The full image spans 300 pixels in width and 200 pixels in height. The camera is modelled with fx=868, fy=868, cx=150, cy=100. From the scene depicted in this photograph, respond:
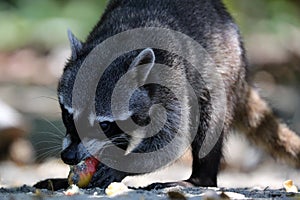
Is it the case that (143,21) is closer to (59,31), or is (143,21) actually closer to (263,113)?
(263,113)

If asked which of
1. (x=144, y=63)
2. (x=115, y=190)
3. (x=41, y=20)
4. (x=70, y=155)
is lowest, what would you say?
(x=115, y=190)

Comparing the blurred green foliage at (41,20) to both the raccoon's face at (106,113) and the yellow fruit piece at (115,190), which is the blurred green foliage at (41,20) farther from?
the yellow fruit piece at (115,190)

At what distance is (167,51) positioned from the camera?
766cm

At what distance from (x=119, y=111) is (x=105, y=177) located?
64 centimetres

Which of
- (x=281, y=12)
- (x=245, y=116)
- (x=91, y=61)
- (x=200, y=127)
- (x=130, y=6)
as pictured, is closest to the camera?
(x=91, y=61)

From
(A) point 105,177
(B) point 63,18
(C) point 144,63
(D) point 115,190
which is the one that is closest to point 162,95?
(C) point 144,63

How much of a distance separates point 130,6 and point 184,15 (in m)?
0.54

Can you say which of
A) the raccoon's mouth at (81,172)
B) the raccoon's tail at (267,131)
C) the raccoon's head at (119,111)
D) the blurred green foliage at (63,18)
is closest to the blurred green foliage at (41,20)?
the blurred green foliage at (63,18)

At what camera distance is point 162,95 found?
7.43 metres

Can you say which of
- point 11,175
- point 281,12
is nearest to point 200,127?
point 11,175

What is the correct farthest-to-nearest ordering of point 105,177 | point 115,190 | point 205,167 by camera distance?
1. point 205,167
2. point 105,177
3. point 115,190

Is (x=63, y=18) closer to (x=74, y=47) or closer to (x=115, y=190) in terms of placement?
(x=74, y=47)

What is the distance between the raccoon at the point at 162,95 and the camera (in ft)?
22.8

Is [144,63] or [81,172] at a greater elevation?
[144,63]
